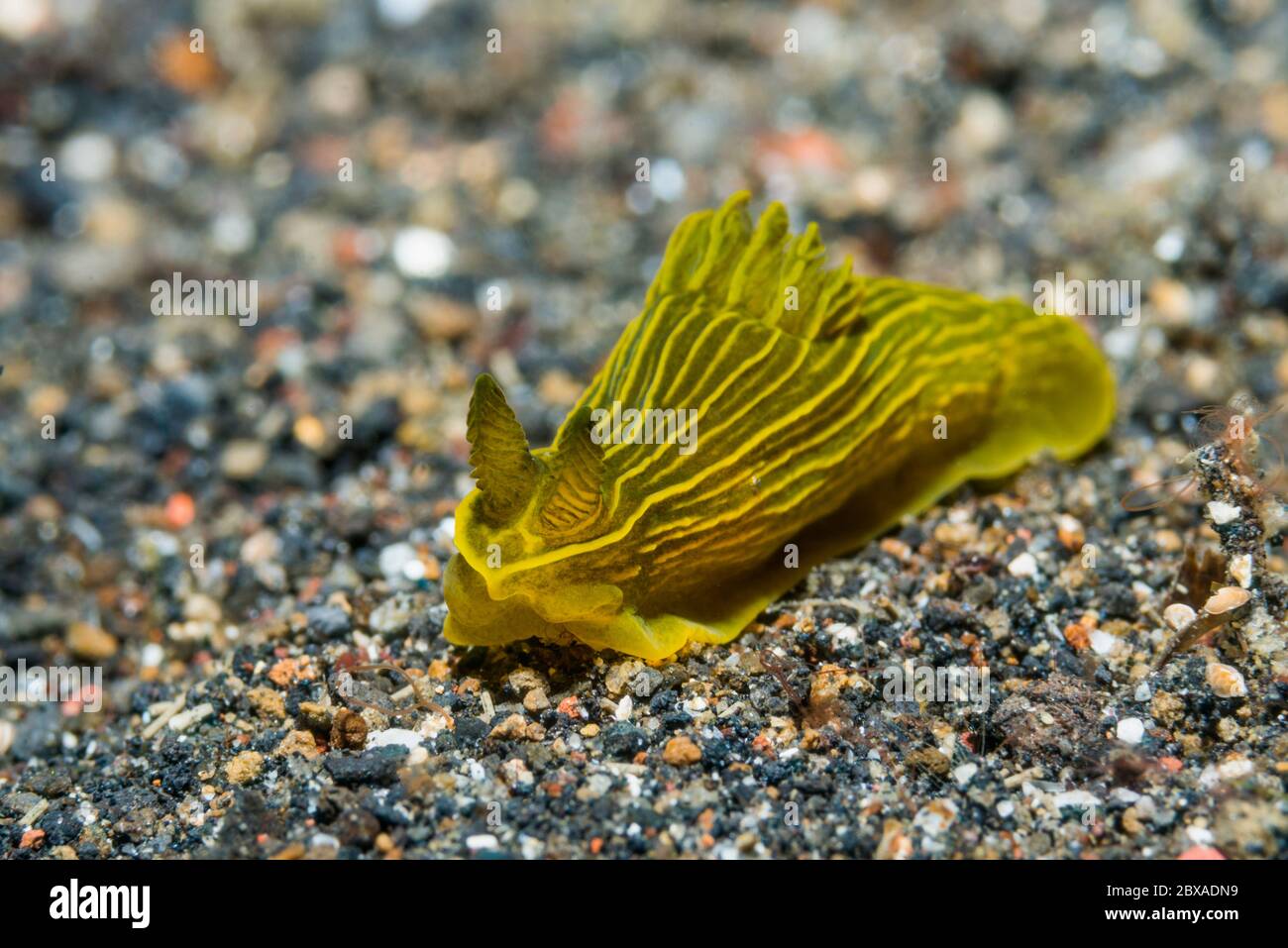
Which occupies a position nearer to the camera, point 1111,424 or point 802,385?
point 802,385

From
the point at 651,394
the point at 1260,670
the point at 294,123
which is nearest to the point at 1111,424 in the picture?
the point at 1260,670

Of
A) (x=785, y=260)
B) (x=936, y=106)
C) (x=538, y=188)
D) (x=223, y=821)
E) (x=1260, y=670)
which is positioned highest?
(x=936, y=106)

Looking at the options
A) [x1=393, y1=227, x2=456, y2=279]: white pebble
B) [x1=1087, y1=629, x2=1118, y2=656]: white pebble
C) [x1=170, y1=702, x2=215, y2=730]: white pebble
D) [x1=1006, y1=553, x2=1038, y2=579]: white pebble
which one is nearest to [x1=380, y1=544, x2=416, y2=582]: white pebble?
[x1=170, y1=702, x2=215, y2=730]: white pebble

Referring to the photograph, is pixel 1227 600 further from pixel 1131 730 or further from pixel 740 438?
pixel 740 438

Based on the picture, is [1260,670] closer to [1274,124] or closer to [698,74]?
[1274,124]

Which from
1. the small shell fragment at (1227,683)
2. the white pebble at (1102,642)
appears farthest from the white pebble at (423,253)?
the small shell fragment at (1227,683)

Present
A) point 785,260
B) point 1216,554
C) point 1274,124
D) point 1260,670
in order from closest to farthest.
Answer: point 1260,670
point 1216,554
point 785,260
point 1274,124
